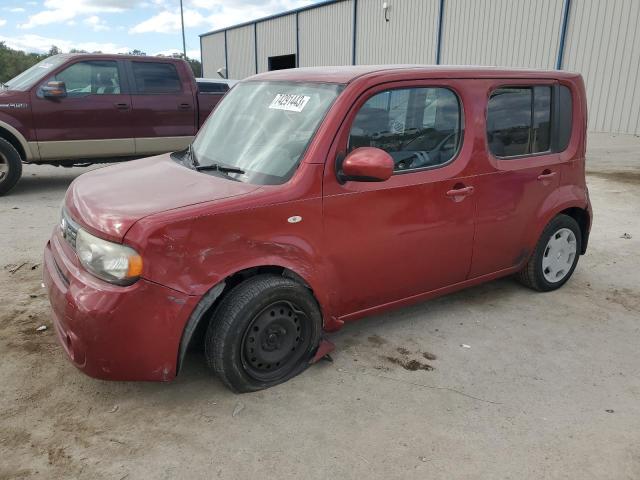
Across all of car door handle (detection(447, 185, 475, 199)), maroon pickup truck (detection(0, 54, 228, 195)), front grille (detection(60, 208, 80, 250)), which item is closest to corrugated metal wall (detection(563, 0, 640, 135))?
maroon pickup truck (detection(0, 54, 228, 195))

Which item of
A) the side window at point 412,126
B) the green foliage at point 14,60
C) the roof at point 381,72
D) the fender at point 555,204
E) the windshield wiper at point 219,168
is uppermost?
the green foliage at point 14,60

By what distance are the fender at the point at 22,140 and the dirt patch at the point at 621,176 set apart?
962 centimetres

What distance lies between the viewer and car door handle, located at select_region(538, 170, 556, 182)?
4070 millimetres

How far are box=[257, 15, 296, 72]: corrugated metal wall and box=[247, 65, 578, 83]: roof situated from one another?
79.4ft

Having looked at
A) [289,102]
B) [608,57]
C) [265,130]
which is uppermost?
[608,57]

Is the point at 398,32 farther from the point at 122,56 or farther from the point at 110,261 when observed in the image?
the point at 110,261

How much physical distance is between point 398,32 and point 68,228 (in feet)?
63.5

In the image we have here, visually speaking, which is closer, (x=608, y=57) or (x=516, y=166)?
(x=516, y=166)

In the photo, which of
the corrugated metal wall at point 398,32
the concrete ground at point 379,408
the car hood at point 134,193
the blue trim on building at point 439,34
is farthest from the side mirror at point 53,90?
the corrugated metal wall at point 398,32

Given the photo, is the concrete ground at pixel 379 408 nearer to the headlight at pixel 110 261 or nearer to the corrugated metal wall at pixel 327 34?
the headlight at pixel 110 261

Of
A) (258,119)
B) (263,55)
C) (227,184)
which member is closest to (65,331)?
(227,184)

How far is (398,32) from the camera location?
2027 cm

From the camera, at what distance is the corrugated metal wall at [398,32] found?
62.3 ft

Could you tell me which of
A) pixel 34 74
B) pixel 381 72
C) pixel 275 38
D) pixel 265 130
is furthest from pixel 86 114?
pixel 275 38
